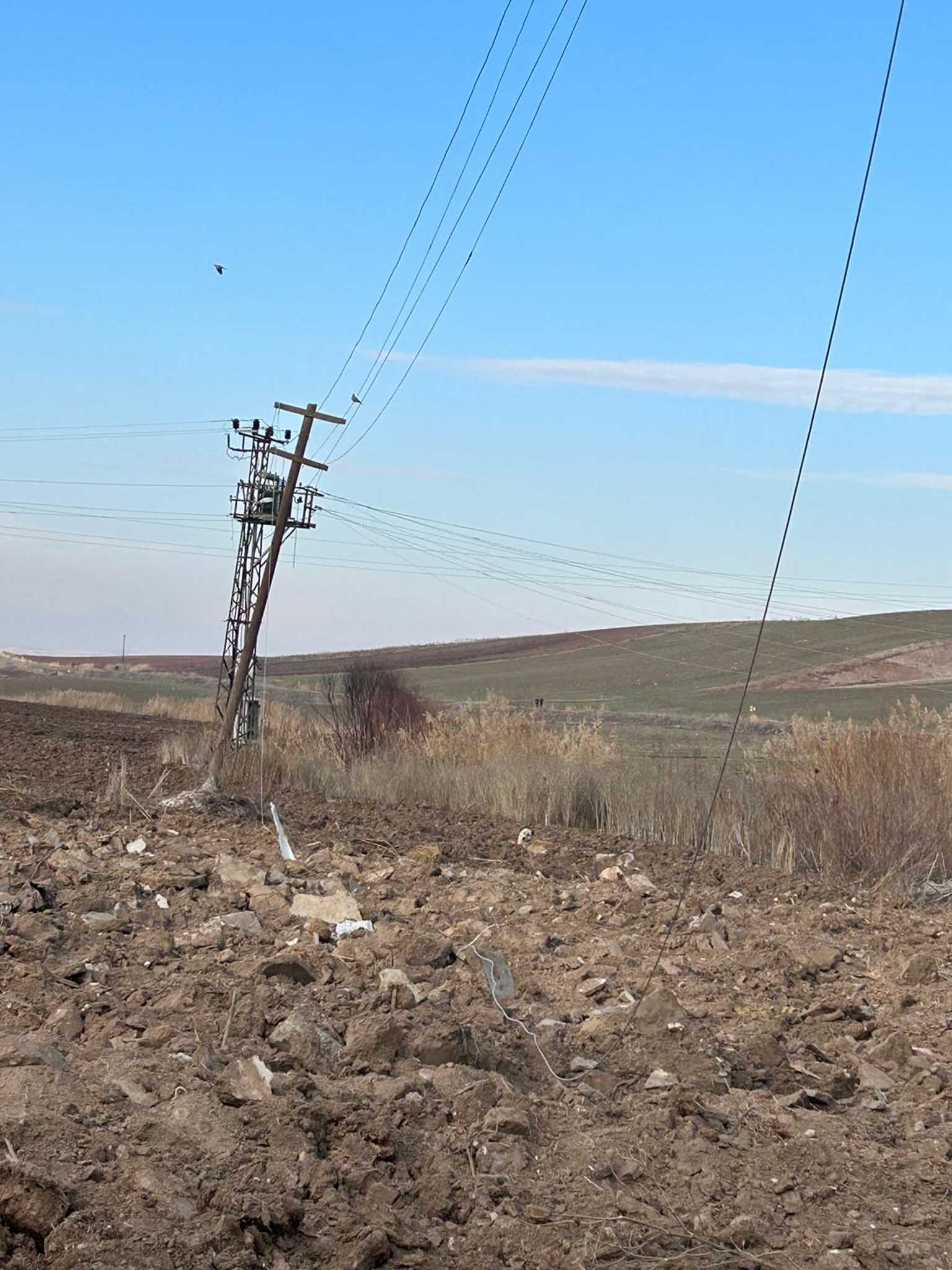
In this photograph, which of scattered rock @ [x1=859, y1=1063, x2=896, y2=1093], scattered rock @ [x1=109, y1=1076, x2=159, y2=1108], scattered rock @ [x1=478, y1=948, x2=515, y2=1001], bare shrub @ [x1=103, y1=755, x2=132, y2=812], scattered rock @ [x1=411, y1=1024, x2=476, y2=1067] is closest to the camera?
scattered rock @ [x1=109, y1=1076, x2=159, y2=1108]

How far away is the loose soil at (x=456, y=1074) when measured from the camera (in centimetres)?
523

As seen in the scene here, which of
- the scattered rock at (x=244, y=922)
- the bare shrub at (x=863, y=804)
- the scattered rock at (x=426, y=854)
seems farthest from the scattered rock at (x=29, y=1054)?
the bare shrub at (x=863, y=804)

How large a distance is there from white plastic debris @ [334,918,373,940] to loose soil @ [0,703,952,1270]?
98mm

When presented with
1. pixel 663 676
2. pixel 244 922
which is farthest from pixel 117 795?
pixel 663 676

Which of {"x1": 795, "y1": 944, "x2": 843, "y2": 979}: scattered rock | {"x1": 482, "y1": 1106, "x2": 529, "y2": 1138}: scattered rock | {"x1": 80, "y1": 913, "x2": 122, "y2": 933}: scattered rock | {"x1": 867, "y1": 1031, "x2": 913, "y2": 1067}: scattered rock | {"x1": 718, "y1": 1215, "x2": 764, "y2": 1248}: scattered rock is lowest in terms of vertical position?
{"x1": 718, "y1": 1215, "x2": 764, "y2": 1248}: scattered rock

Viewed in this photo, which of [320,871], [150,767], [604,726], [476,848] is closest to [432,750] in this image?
[150,767]

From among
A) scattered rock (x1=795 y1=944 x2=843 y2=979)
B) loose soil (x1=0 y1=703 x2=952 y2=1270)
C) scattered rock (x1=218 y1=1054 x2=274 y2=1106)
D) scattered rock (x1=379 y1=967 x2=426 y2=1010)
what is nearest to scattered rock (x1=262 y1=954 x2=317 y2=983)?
loose soil (x1=0 y1=703 x2=952 y2=1270)

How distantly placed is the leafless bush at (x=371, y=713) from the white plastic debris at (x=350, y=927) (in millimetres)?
15624

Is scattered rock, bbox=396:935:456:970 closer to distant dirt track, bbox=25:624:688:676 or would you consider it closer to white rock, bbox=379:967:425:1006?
white rock, bbox=379:967:425:1006

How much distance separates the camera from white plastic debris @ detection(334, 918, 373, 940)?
1024cm

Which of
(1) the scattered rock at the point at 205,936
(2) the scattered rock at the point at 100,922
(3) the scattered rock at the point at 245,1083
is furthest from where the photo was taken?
(2) the scattered rock at the point at 100,922

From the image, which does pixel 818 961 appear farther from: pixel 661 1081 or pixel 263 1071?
pixel 263 1071

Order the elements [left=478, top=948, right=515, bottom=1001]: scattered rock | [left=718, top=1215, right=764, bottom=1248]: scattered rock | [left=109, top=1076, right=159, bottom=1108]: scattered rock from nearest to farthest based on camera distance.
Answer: [left=718, top=1215, right=764, bottom=1248]: scattered rock, [left=109, top=1076, right=159, bottom=1108]: scattered rock, [left=478, top=948, right=515, bottom=1001]: scattered rock

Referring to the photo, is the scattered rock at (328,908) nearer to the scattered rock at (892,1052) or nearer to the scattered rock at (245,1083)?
the scattered rock at (245,1083)
